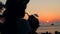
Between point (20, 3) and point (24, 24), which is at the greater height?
point (20, 3)

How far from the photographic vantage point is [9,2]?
206 centimetres

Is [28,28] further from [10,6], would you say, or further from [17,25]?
[10,6]

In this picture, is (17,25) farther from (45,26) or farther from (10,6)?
(45,26)

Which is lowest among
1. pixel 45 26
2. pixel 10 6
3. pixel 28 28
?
pixel 28 28

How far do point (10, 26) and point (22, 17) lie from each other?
0.44 feet

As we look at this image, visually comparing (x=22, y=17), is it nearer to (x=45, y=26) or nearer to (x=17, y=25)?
(x=17, y=25)

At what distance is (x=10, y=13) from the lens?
2.03 meters

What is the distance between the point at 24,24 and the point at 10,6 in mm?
191

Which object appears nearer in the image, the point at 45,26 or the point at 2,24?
the point at 2,24

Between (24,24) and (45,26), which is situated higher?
(45,26)

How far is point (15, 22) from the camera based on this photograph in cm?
209

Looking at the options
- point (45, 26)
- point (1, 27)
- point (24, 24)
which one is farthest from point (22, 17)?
point (45, 26)

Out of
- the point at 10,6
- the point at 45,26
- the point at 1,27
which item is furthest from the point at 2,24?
the point at 45,26

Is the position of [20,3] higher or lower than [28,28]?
higher
